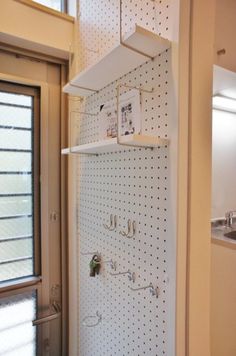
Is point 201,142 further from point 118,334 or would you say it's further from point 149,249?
point 118,334

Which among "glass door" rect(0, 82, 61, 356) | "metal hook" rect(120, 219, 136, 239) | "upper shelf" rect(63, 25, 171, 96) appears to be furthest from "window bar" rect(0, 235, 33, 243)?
"upper shelf" rect(63, 25, 171, 96)

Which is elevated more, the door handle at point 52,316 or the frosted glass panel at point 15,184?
the frosted glass panel at point 15,184

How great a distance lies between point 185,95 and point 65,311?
161 centimetres

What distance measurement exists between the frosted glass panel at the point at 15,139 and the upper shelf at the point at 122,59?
1.49 feet

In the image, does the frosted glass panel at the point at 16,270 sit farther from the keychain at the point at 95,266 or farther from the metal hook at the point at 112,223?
the metal hook at the point at 112,223

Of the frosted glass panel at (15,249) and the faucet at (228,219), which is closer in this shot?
the frosted glass panel at (15,249)

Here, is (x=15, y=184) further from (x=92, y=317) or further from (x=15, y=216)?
(x=92, y=317)

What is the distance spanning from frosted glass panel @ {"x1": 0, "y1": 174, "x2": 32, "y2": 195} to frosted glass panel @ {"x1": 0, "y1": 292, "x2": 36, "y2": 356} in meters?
0.66

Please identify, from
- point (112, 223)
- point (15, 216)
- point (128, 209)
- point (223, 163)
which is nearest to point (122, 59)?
point (128, 209)

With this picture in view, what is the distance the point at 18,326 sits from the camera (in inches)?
59.7

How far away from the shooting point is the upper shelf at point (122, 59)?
2.45 feet

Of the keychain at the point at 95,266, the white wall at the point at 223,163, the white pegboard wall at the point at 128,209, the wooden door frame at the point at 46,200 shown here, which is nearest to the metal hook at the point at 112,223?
the white pegboard wall at the point at 128,209

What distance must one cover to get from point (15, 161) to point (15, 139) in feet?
0.45

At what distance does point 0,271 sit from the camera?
1.46m
